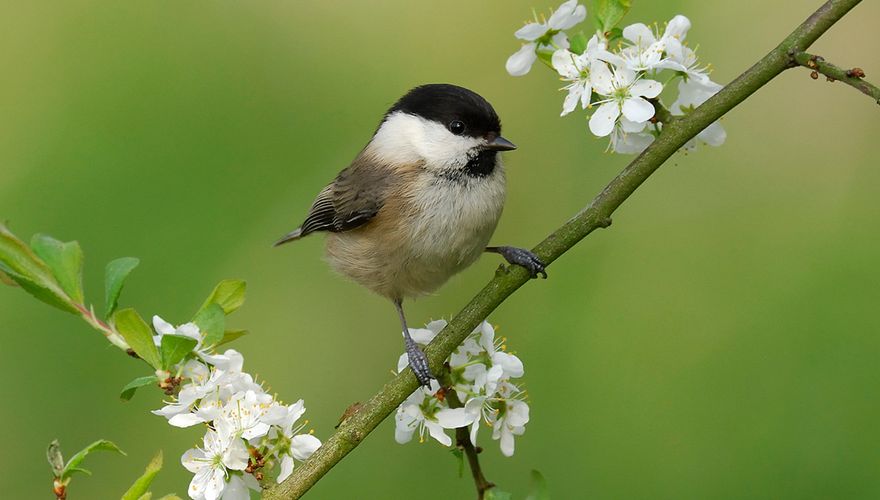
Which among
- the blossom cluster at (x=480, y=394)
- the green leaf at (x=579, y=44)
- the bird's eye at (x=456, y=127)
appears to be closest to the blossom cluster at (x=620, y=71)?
the green leaf at (x=579, y=44)

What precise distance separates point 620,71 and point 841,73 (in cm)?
26

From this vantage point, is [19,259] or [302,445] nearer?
[19,259]

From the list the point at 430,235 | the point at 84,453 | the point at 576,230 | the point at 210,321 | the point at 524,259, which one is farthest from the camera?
the point at 430,235

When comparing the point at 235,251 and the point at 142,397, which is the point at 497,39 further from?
the point at 142,397

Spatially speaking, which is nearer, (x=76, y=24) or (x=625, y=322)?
(x=625, y=322)

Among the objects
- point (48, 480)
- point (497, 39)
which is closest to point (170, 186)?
point (48, 480)

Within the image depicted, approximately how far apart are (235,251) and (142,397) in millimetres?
485

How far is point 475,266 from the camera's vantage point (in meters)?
2.76

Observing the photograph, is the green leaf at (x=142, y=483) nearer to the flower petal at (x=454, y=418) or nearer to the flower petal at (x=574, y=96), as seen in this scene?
the flower petal at (x=454, y=418)

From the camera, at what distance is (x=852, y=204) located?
267cm

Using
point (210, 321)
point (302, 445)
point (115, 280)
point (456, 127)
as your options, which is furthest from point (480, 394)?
point (456, 127)

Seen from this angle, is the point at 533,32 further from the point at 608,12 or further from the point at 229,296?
the point at 229,296

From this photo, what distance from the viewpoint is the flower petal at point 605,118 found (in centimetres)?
117

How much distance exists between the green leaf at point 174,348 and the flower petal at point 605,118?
0.53 m
